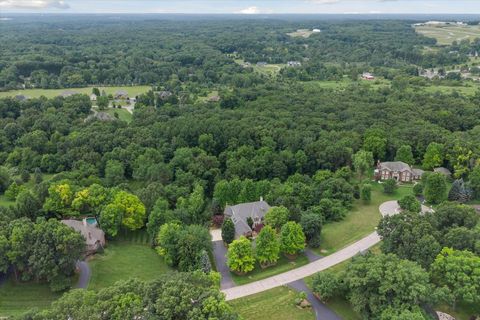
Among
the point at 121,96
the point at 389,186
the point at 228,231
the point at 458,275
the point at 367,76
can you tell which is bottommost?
the point at 389,186

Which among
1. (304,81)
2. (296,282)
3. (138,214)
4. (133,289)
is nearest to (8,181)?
(138,214)

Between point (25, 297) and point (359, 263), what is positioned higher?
point (359, 263)

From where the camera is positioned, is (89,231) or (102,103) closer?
(89,231)

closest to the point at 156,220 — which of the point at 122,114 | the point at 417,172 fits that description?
the point at 417,172

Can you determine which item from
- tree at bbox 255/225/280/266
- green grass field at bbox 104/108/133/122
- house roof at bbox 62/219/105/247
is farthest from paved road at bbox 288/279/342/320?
green grass field at bbox 104/108/133/122

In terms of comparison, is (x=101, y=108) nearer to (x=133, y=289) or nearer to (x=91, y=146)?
(x=91, y=146)

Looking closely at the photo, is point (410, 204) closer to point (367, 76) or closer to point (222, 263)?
point (222, 263)

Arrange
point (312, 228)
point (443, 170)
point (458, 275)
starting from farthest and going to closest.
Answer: point (443, 170) < point (312, 228) < point (458, 275)

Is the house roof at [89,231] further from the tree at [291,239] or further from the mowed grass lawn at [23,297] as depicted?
the tree at [291,239]

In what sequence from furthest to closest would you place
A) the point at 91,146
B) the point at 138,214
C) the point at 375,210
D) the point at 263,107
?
the point at 263,107 → the point at 91,146 → the point at 375,210 → the point at 138,214
